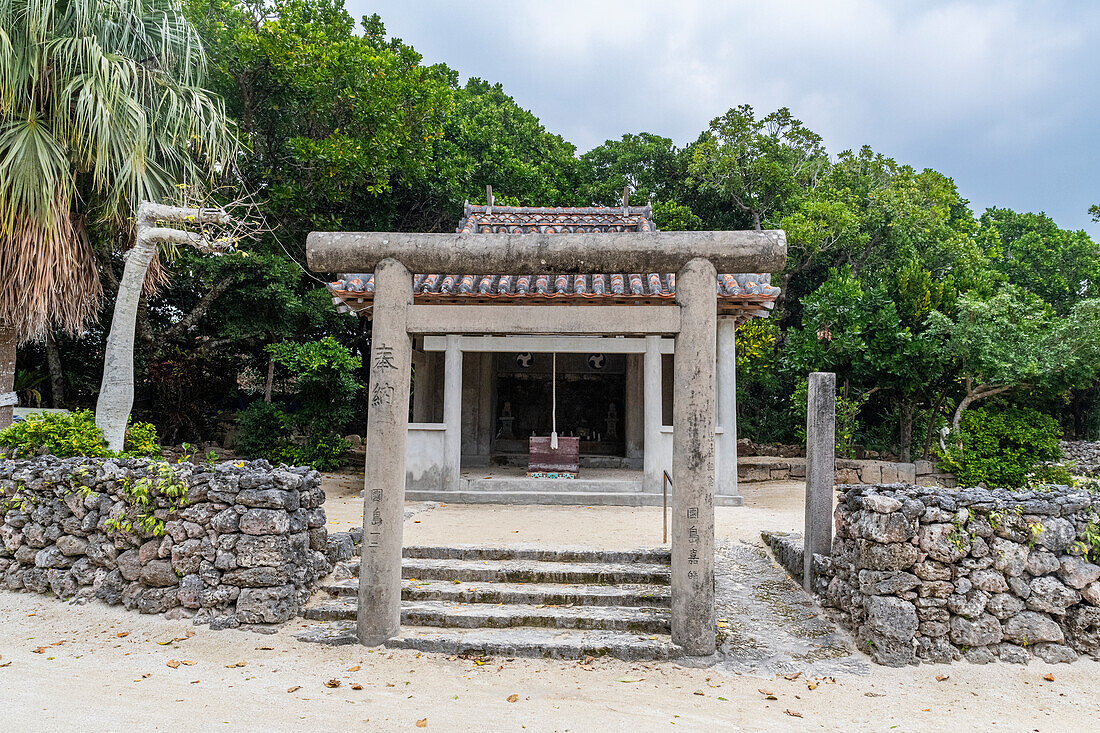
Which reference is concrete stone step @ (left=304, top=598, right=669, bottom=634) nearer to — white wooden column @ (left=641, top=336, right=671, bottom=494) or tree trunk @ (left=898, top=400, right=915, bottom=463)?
white wooden column @ (left=641, top=336, right=671, bottom=494)

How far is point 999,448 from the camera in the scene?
1131 centimetres

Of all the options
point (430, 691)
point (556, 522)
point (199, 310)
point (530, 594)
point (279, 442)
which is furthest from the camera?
point (199, 310)

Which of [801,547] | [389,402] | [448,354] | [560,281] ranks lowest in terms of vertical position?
[801,547]

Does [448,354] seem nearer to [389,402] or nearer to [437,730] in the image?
[389,402]

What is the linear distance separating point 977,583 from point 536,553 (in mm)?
3452

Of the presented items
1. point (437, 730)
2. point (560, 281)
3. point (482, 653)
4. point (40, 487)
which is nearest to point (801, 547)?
point (482, 653)

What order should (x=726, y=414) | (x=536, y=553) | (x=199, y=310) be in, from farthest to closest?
1. (x=199, y=310)
2. (x=726, y=414)
3. (x=536, y=553)

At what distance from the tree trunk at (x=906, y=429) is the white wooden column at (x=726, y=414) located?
5649 millimetres

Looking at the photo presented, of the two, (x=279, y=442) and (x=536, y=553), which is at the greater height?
(x=279, y=442)

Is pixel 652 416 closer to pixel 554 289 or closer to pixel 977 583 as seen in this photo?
pixel 554 289

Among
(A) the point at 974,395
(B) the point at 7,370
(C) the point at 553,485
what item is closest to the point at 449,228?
(C) the point at 553,485

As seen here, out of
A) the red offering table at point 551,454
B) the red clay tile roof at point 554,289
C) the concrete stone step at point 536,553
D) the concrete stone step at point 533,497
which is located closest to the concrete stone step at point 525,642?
the concrete stone step at point 536,553

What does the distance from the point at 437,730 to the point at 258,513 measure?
92.0 inches

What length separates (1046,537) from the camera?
4594 mm
